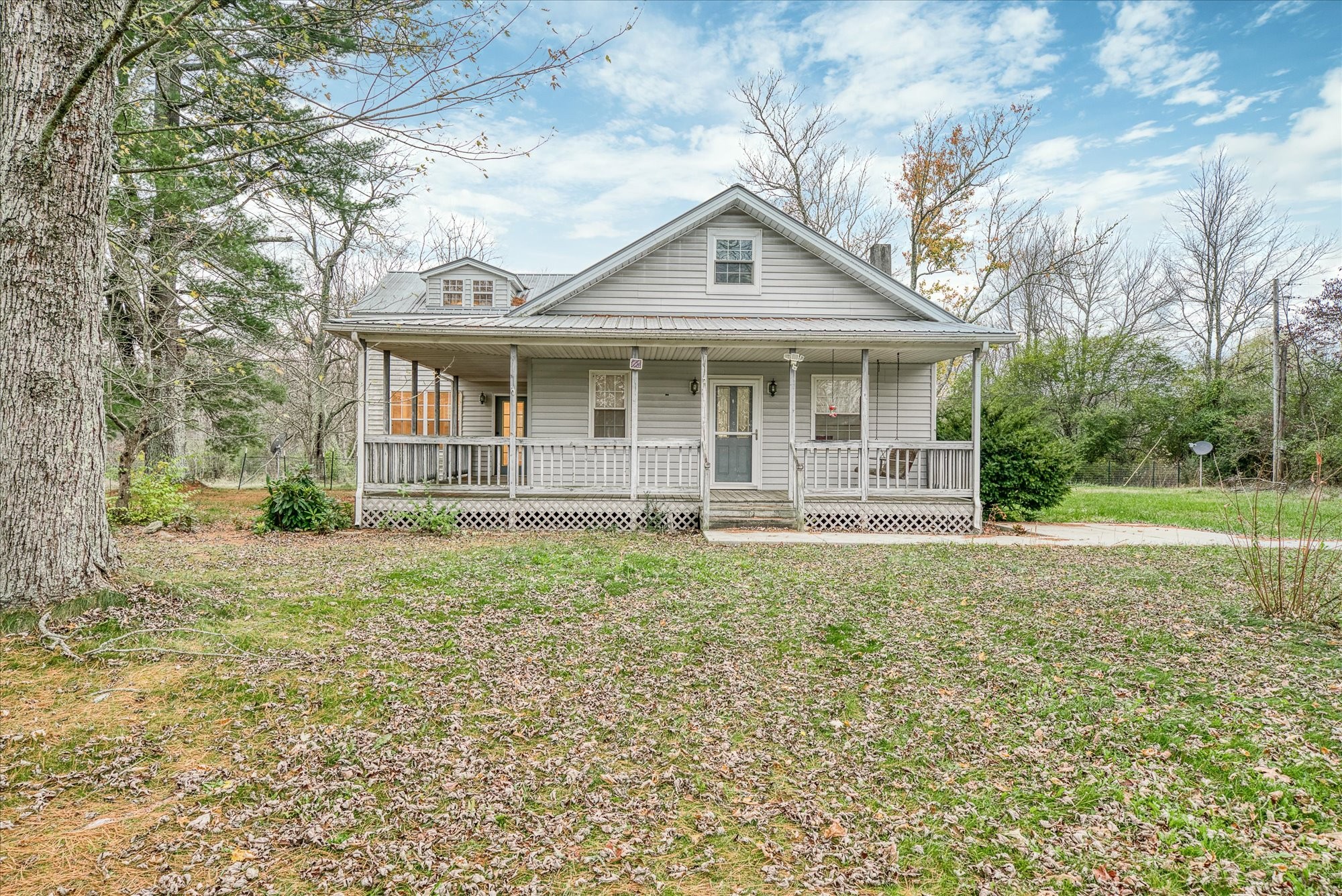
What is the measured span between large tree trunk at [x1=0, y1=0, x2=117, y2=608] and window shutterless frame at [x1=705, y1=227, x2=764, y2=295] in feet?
33.5

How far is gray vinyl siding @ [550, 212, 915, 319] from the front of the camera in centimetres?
1308

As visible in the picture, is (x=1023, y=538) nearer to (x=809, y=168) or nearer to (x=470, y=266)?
(x=470, y=266)

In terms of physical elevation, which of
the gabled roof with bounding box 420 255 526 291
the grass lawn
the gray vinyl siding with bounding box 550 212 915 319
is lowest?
the grass lawn

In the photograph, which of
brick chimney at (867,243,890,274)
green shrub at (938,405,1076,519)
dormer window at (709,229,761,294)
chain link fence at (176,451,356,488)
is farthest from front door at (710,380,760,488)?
chain link fence at (176,451,356,488)

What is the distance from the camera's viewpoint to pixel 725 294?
13.2 m

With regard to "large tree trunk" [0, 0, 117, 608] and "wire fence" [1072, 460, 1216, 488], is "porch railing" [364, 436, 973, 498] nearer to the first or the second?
"large tree trunk" [0, 0, 117, 608]

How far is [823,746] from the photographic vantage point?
133 inches

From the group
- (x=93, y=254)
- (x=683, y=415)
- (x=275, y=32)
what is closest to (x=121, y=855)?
(x=93, y=254)

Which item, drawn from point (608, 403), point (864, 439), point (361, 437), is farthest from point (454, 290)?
point (864, 439)

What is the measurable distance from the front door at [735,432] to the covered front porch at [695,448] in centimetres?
3

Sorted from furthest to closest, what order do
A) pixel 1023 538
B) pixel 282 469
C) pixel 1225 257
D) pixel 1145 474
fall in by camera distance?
1. pixel 1225 257
2. pixel 1145 474
3. pixel 282 469
4. pixel 1023 538

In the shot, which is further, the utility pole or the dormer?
the utility pole

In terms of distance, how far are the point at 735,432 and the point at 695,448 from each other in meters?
1.73

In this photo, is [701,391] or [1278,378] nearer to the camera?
[701,391]
